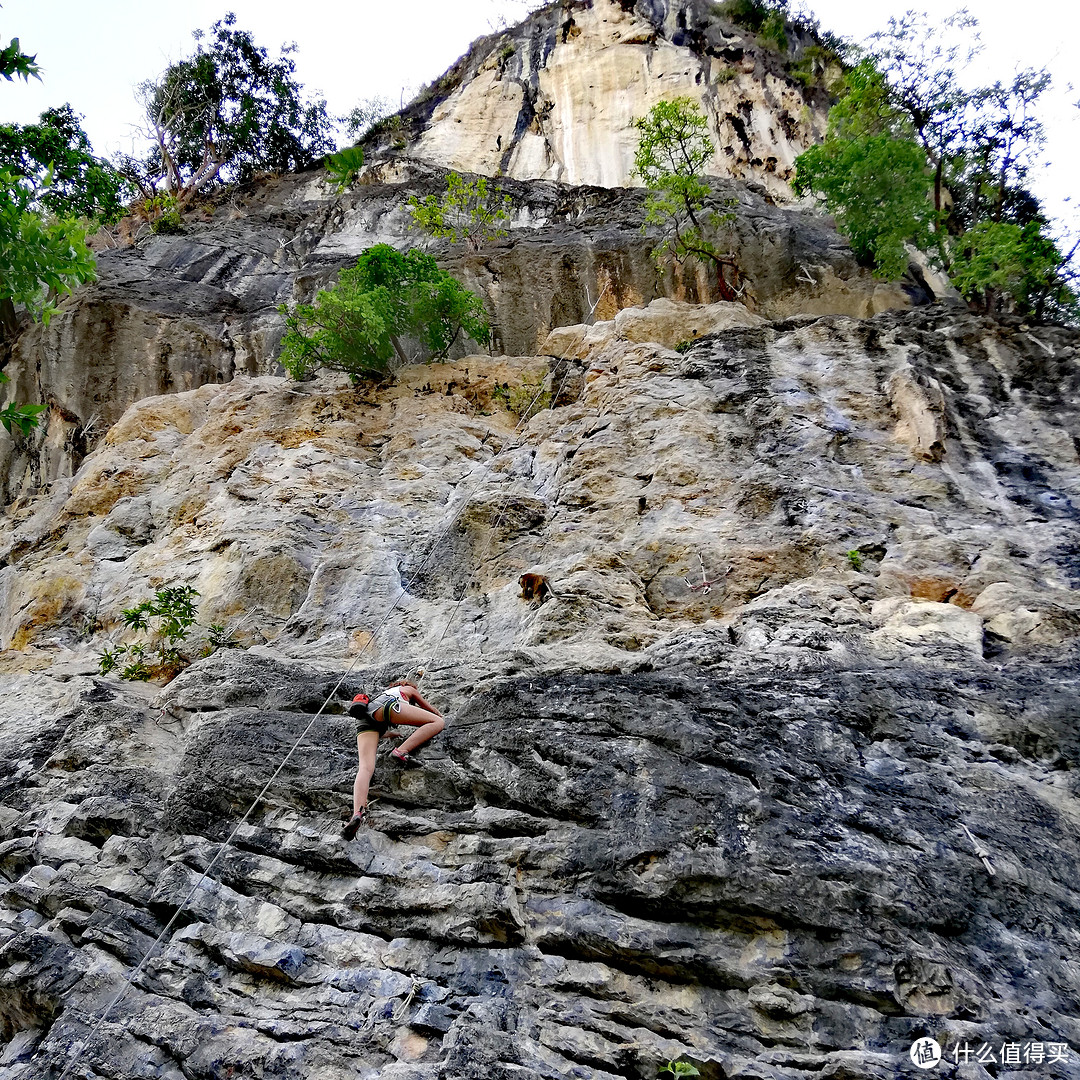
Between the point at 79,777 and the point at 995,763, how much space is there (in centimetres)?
687

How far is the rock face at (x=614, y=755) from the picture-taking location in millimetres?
4898

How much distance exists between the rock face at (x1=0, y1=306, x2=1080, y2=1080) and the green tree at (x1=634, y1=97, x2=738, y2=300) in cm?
398

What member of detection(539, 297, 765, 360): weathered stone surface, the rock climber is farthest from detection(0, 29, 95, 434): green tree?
detection(539, 297, 765, 360): weathered stone surface

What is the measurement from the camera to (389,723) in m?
6.59

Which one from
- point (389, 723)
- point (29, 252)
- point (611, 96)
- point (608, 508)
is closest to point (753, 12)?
point (611, 96)

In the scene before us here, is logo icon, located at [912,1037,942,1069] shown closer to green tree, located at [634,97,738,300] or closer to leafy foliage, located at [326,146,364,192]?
green tree, located at [634,97,738,300]

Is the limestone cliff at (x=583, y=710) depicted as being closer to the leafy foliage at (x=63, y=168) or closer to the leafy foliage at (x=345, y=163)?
the leafy foliage at (x=63, y=168)

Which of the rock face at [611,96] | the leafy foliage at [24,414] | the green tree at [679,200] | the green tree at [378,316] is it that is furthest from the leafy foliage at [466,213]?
the leafy foliage at [24,414]

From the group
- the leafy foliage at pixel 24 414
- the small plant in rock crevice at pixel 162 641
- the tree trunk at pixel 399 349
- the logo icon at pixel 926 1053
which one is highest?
the tree trunk at pixel 399 349

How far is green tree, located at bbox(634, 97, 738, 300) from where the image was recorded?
14156 millimetres

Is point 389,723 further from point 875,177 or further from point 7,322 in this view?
point 7,322

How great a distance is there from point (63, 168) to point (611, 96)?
1233cm

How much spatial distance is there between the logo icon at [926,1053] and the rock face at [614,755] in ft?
0.19

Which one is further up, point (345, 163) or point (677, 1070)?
point (345, 163)
